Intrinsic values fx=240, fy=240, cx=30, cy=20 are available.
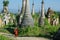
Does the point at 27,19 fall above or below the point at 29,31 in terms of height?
above

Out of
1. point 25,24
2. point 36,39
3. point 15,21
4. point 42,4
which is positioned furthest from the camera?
point 15,21

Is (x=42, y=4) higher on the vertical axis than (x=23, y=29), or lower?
higher

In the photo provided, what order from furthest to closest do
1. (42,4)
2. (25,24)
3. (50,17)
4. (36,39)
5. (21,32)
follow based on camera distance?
(50,17) < (42,4) < (25,24) < (21,32) < (36,39)

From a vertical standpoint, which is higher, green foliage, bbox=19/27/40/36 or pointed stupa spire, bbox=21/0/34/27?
pointed stupa spire, bbox=21/0/34/27

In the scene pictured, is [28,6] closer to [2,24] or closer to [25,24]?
[25,24]

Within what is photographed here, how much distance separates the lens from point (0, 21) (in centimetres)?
2653

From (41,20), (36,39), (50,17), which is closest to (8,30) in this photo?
(41,20)

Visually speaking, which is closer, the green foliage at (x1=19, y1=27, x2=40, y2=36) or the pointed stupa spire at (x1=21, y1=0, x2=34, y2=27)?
the green foliage at (x1=19, y1=27, x2=40, y2=36)

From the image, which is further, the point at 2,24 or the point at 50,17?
the point at 50,17

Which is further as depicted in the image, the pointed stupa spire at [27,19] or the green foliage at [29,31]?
the pointed stupa spire at [27,19]

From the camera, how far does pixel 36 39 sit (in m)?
15.3

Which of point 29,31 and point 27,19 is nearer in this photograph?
point 29,31

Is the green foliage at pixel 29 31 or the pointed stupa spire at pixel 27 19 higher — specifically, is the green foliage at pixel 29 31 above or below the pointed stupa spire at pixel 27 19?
below

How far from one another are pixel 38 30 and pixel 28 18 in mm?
1675
